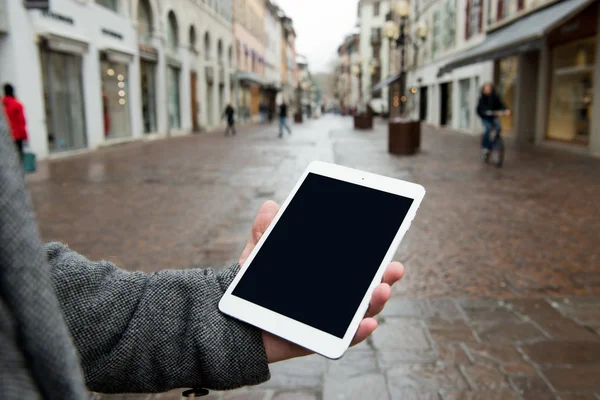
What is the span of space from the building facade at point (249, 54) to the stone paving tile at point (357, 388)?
137ft

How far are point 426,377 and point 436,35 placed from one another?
32412mm

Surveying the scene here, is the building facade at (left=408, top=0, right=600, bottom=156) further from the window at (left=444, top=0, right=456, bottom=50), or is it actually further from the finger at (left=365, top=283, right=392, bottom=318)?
the finger at (left=365, top=283, right=392, bottom=318)

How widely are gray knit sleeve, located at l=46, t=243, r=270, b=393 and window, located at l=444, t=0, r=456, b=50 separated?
2974cm

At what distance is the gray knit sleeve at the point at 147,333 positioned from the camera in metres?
1.08

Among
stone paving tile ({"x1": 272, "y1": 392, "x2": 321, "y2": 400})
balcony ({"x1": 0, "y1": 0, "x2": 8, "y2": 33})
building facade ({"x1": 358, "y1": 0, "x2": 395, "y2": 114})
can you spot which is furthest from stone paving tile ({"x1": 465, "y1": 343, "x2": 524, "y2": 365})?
building facade ({"x1": 358, "y1": 0, "x2": 395, "y2": 114})

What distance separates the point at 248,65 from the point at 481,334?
161ft

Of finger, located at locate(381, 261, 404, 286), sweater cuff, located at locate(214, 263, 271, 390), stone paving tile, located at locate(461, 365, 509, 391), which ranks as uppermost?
finger, located at locate(381, 261, 404, 286)

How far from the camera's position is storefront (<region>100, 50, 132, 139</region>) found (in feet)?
65.7

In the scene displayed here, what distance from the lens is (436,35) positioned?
108ft

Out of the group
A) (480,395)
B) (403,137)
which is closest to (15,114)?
(403,137)

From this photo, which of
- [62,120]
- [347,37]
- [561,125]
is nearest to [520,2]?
[561,125]

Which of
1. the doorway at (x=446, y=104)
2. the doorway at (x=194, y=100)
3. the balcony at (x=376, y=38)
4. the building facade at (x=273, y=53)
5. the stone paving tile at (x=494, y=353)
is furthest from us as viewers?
the balcony at (x=376, y=38)

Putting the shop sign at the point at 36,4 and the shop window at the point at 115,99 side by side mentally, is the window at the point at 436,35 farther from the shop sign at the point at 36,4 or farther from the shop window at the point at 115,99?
the shop sign at the point at 36,4

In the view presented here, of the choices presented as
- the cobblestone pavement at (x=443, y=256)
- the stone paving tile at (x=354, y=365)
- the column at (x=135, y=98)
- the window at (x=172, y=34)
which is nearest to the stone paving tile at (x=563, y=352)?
the cobblestone pavement at (x=443, y=256)
